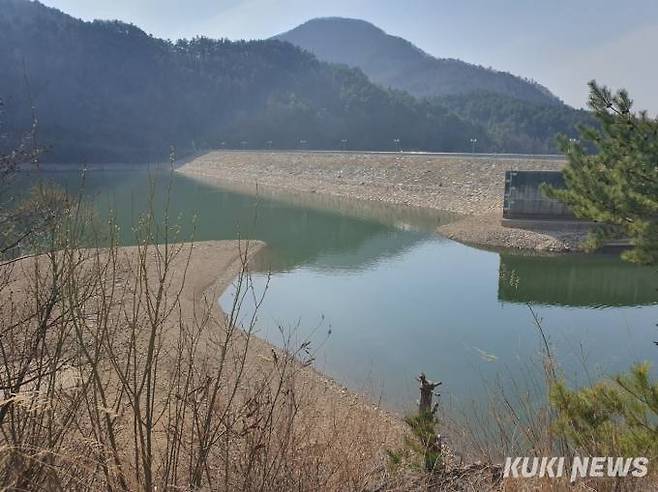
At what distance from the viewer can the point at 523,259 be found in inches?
664

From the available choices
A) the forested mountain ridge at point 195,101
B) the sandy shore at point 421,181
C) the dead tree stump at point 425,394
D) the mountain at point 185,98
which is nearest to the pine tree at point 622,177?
the dead tree stump at point 425,394

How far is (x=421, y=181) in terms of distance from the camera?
3106 cm

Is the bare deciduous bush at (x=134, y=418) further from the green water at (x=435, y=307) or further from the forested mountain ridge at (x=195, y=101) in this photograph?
the forested mountain ridge at (x=195, y=101)

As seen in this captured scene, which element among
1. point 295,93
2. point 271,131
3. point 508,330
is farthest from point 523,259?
point 295,93

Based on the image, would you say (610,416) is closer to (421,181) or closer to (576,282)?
(576,282)

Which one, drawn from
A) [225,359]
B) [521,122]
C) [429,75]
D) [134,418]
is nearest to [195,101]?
[521,122]

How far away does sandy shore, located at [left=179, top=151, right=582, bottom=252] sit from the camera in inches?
760

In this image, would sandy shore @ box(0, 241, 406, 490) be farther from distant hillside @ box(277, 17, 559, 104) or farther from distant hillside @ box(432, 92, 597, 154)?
distant hillside @ box(277, 17, 559, 104)

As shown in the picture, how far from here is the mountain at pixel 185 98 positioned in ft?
203

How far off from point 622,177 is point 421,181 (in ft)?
90.0

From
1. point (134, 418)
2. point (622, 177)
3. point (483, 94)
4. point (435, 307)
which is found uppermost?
point (483, 94)

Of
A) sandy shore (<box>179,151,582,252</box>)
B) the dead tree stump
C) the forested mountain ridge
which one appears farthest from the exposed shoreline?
the forested mountain ridge

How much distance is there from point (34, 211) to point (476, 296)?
10.9 m

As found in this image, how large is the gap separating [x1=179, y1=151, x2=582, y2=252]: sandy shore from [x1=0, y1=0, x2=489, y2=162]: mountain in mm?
22237
